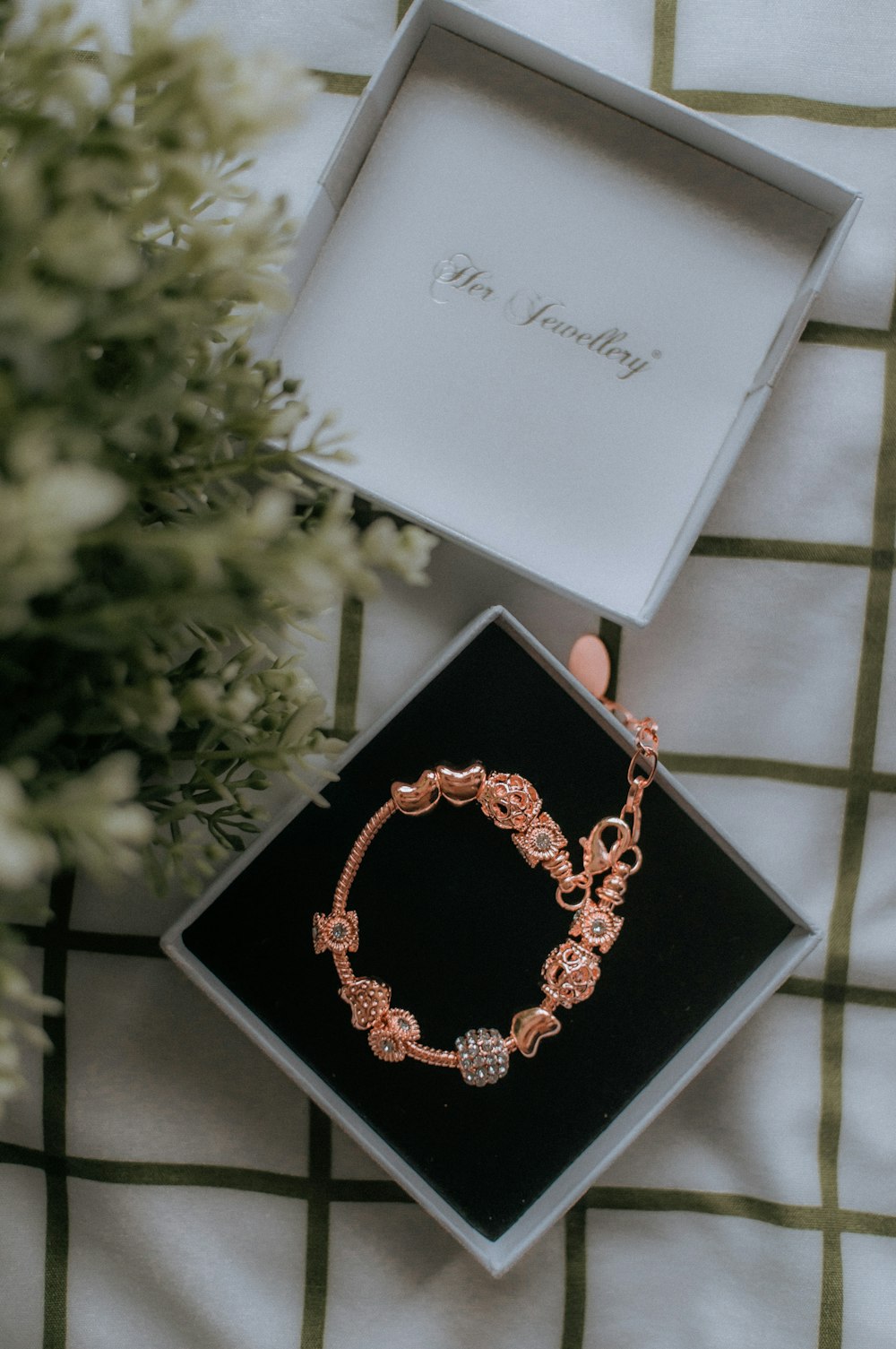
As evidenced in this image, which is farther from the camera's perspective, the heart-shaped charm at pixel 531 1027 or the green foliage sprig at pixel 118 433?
the heart-shaped charm at pixel 531 1027

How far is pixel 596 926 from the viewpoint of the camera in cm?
60

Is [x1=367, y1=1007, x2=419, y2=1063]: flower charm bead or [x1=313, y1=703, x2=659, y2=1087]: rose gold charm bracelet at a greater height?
[x1=313, y1=703, x2=659, y2=1087]: rose gold charm bracelet

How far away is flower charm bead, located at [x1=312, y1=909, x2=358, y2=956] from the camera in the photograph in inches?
23.1

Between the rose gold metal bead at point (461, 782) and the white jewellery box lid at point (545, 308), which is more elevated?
the white jewellery box lid at point (545, 308)

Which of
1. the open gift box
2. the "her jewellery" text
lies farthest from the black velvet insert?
the "her jewellery" text

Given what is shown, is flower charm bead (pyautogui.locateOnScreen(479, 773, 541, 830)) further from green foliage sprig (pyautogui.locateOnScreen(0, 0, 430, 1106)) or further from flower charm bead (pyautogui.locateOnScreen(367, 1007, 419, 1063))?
green foliage sprig (pyautogui.locateOnScreen(0, 0, 430, 1106))

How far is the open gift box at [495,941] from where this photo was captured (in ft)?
1.92

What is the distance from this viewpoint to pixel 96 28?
288 millimetres

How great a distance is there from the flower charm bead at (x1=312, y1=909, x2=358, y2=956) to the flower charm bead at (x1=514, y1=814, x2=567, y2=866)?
0.11 m

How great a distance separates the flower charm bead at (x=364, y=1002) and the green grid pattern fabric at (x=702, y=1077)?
0.09m

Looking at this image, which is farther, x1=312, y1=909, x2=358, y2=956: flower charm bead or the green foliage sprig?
x1=312, y1=909, x2=358, y2=956: flower charm bead

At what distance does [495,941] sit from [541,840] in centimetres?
6

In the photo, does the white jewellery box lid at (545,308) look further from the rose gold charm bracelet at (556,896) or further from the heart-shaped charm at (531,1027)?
the heart-shaped charm at (531,1027)

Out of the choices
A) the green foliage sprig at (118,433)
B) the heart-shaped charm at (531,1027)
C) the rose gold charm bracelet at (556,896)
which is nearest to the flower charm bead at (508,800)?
the rose gold charm bracelet at (556,896)
